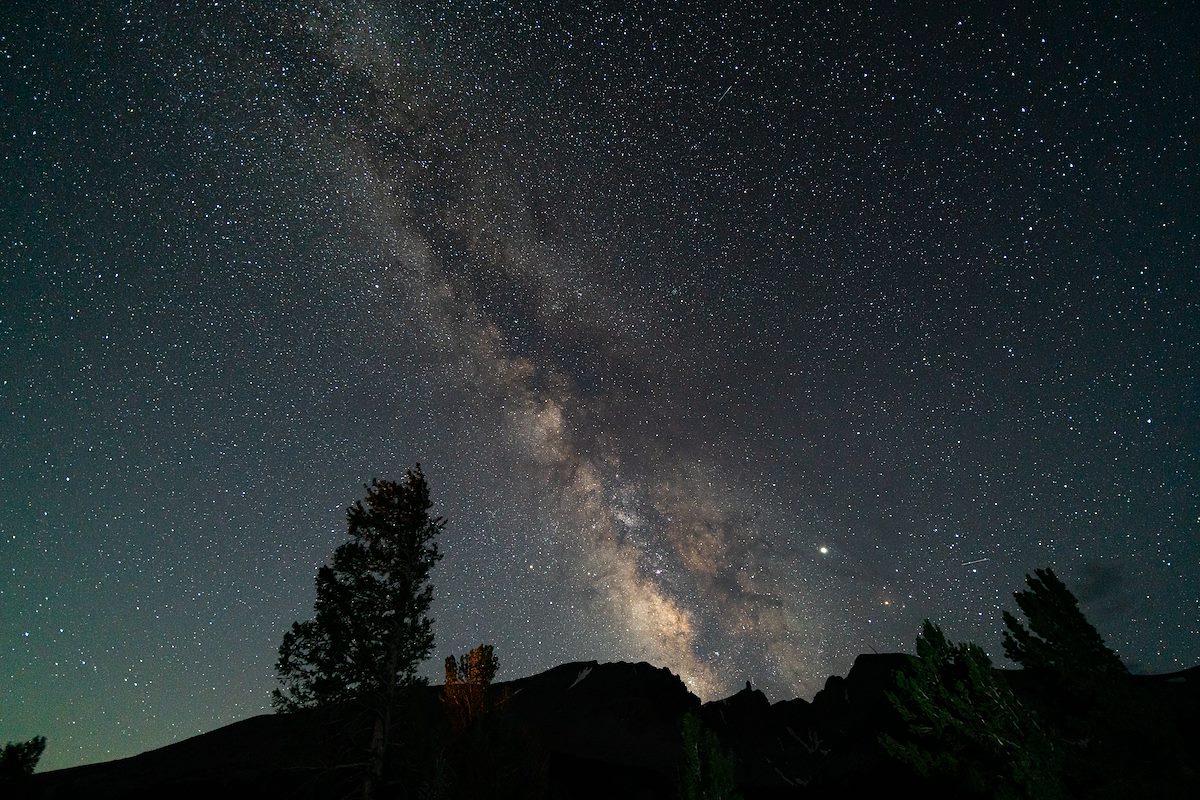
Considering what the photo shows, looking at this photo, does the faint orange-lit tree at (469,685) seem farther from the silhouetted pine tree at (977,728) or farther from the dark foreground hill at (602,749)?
the silhouetted pine tree at (977,728)

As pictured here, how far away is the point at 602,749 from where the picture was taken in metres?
39.0

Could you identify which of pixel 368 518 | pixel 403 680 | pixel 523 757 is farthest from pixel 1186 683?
pixel 368 518

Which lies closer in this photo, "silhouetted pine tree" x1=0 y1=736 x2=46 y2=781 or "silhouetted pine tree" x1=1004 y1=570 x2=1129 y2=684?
"silhouetted pine tree" x1=1004 y1=570 x2=1129 y2=684

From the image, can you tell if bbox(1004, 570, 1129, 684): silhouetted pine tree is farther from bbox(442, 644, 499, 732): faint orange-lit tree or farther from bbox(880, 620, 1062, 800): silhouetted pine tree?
bbox(442, 644, 499, 732): faint orange-lit tree

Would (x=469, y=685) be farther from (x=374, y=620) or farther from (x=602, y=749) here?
(x=602, y=749)

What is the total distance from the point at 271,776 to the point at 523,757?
22.2 m

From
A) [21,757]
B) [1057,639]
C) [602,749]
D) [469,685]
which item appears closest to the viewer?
[1057,639]

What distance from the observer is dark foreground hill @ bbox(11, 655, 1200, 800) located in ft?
26.3

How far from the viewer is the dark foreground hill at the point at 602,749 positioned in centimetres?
803

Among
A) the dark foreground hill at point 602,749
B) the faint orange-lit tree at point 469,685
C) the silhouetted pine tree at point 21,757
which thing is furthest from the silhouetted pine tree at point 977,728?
the silhouetted pine tree at point 21,757

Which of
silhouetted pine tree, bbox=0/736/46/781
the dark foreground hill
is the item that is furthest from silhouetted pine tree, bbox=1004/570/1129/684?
silhouetted pine tree, bbox=0/736/46/781

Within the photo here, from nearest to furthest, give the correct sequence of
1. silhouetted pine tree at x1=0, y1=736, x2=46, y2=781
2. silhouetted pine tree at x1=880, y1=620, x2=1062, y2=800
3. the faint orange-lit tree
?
1. silhouetted pine tree at x1=880, y1=620, x2=1062, y2=800
2. the faint orange-lit tree
3. silhouetted pine tree at x1=0, y1=736, x2=46, y2=781

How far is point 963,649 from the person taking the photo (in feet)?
29.1

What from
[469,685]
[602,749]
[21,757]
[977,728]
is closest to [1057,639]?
[977,728]
